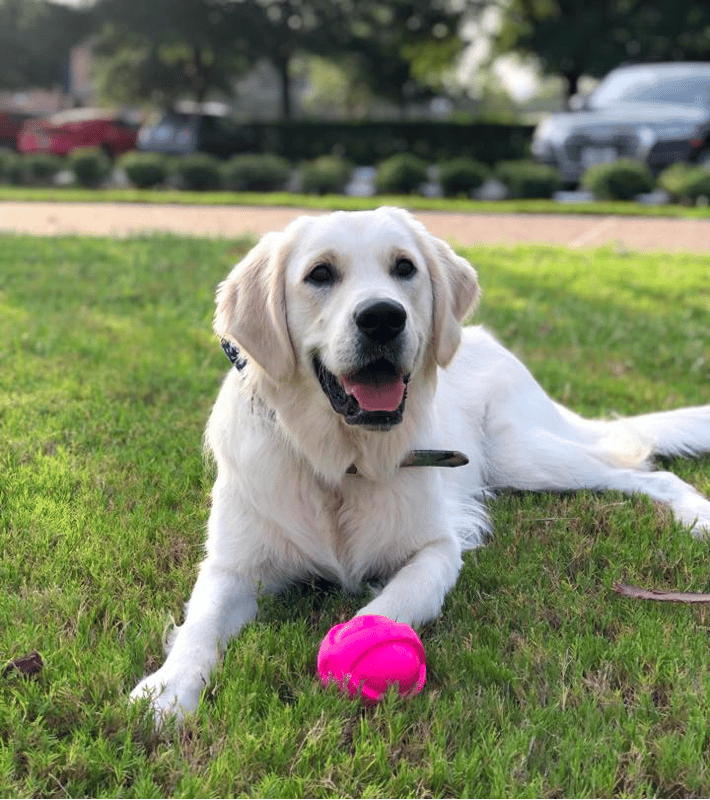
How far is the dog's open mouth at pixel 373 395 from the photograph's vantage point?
9.62ft

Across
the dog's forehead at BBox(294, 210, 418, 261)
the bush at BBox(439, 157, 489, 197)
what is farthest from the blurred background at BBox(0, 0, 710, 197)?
the dog's forehead at BBox(294, 210, 418, 261)

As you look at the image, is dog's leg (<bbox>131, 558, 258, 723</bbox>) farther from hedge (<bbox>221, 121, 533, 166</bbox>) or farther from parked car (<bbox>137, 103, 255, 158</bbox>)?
parked car (<bbox>137, 103, 255, 158</bbox>)

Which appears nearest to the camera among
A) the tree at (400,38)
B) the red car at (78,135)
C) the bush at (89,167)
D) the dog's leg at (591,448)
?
the dog's leg at (591,448)

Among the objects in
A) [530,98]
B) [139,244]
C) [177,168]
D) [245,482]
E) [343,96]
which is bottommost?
[530,98]

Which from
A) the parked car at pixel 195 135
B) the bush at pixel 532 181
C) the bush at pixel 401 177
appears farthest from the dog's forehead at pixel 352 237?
the parked car at pixel 195 135

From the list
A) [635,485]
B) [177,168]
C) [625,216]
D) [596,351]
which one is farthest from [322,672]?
[177,168]

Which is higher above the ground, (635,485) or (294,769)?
(294,769)

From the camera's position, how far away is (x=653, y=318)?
706cm

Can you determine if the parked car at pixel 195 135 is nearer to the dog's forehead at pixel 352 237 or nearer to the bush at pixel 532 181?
the bush at pixel 532 181

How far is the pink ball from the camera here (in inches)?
94.7

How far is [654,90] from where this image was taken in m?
17.8

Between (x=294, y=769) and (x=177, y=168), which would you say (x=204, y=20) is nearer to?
(x=177, y=168)

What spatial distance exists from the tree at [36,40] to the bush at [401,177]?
2764 centimetres

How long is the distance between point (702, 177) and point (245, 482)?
14.0 m
